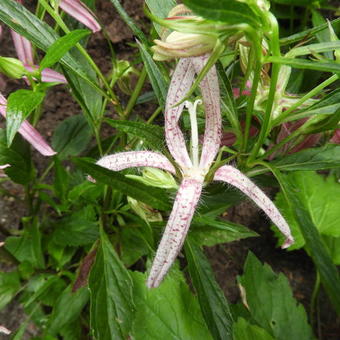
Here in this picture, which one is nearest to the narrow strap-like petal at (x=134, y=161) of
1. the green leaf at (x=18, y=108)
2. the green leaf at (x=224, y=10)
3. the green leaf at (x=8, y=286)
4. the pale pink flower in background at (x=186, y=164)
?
the pale pink flower in background at (x=186, y=164)

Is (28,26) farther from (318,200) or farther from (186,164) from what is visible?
(318,200)

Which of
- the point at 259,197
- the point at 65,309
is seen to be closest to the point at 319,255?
the point at 259,197

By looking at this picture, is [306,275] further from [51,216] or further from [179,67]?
[179,67]

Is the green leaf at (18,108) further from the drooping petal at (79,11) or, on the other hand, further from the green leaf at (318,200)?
the green leaf at (318,200)

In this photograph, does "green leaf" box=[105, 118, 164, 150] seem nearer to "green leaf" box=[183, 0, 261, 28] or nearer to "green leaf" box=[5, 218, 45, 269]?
"green leaf" box=[183, 0, 261, 28]

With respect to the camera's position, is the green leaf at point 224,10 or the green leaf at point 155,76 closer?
the green leaf at point 224,10

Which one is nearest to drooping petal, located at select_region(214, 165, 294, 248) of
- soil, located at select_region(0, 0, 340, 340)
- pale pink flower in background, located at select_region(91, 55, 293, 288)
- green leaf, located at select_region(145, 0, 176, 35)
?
pale pink flower in background, located at select_region(91, 55, 293, 288)
